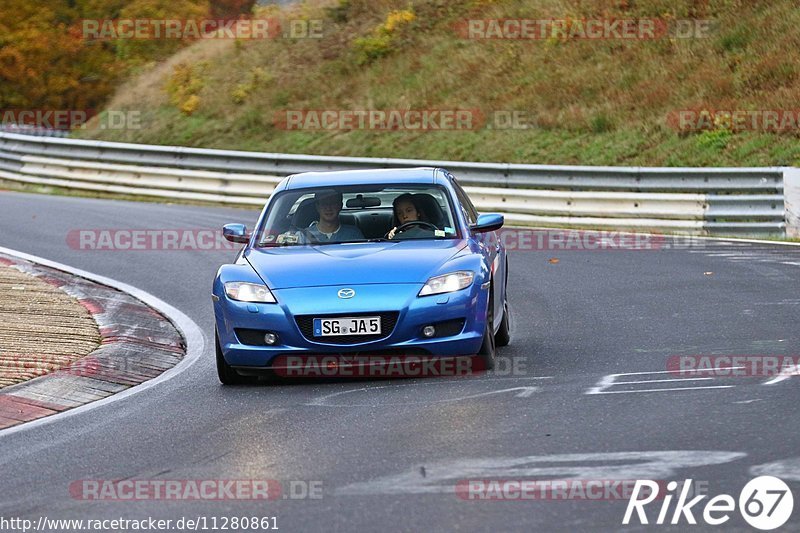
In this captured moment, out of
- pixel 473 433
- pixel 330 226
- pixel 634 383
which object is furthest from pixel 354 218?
pixel 473 433

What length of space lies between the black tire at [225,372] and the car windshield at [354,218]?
1200mm

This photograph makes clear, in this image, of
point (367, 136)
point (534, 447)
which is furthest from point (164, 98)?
point (534, 447)

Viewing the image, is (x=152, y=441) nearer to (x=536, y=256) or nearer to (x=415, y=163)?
(x=536, y=256)

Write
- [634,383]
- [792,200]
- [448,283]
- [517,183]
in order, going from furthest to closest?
[517,183] → [792,200] → [448,283] → [634,383]

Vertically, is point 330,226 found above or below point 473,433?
above

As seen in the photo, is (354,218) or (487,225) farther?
(354,218)

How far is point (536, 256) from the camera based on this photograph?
17375 mm

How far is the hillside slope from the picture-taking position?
26578 mm

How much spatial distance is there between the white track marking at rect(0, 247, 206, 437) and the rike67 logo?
4.17 m

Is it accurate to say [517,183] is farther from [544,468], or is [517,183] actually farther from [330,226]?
[544,468]

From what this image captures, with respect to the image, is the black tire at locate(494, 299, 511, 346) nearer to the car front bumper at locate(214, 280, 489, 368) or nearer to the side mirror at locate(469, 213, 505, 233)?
the side mirror at locate(469, 213, 505, 233)

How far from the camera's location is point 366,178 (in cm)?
1081

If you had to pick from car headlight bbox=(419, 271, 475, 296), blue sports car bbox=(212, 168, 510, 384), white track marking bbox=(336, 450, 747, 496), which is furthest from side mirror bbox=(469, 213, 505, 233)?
white track marking bbox=(336, 450, 747, 496)

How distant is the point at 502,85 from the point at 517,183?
376 inches
